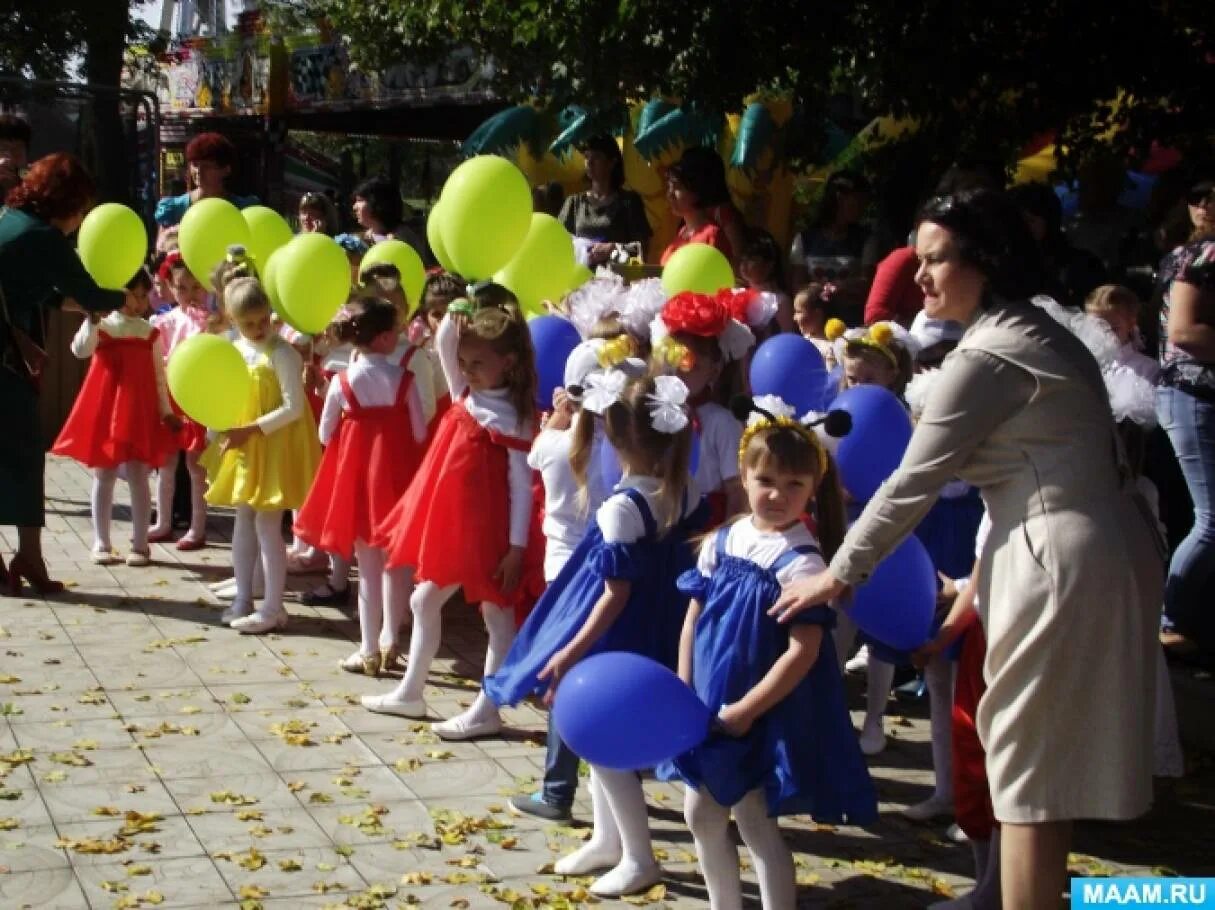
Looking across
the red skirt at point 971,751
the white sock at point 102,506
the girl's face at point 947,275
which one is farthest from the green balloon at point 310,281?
the girl's face at point 947,275

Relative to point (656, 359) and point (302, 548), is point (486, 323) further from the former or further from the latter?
point (302, 548)

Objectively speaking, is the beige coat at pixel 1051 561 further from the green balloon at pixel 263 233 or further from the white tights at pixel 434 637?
the green balloon at pixel 263 233

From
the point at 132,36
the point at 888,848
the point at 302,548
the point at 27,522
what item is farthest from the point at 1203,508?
the point at 132,36

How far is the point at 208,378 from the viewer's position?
7.25 meters

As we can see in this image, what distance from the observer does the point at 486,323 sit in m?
5.99

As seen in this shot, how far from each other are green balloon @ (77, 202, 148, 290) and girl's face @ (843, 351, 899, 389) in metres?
4.14

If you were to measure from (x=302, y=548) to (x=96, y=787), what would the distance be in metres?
3.62

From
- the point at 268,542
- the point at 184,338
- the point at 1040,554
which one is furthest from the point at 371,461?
the point at 1040,554

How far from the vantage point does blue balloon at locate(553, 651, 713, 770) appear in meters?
3.95

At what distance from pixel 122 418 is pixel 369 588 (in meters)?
2.54

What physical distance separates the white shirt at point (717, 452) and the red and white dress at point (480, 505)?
0.90m

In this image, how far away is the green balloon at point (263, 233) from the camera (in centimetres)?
844

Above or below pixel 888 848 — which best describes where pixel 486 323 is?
above

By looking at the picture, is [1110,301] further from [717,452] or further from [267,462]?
[267,462]
